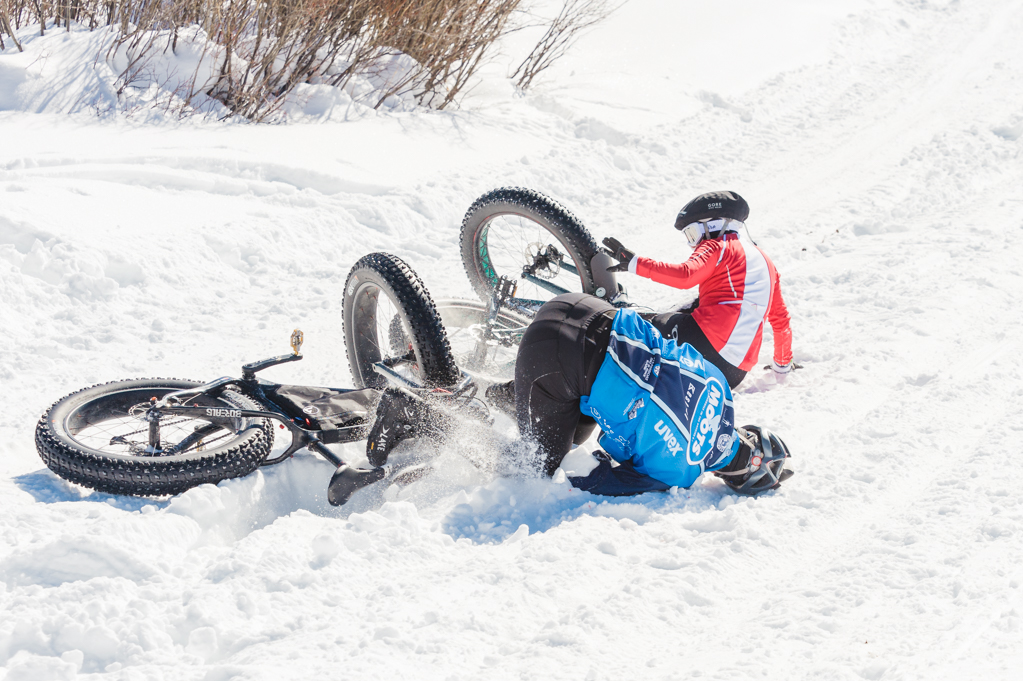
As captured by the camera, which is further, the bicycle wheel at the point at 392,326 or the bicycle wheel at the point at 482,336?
the bicycle wheel at the point at 482,336

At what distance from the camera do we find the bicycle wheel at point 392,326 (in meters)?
3.59

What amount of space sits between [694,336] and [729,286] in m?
0.35

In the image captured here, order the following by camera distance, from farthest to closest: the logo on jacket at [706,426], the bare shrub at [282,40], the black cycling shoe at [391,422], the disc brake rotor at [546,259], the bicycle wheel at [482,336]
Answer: the bare shrub at [282,40] < the disc brake rotor at [546,259] < the bicycle wheel at [482,336] < the black cycling shoe at [391,422] < the logo on jacket at [706,426]

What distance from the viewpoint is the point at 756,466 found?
3465 mm

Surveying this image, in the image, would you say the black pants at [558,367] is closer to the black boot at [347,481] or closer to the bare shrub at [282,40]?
the black boot at [347,481]

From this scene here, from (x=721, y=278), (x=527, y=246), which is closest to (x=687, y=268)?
(x=721, y=278)

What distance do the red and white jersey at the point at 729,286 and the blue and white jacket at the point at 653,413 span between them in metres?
1.06

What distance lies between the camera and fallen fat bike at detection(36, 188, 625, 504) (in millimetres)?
3332

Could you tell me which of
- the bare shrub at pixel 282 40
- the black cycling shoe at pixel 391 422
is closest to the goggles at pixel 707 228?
the black cycling shoe at pixel 391 422

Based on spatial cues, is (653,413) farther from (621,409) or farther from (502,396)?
(502,396)

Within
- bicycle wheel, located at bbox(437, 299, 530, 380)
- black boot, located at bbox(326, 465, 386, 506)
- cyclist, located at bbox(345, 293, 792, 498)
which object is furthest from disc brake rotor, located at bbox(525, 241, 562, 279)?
black boot, located at bbox(326, 465, 386, 506)

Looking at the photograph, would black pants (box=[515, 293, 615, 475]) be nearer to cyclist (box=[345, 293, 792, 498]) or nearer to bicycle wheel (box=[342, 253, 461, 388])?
cyclist (box=[345, 293, 792, 498])

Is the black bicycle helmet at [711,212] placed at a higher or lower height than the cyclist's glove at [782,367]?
higher

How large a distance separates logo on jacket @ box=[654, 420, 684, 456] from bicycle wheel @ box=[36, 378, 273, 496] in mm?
1811
